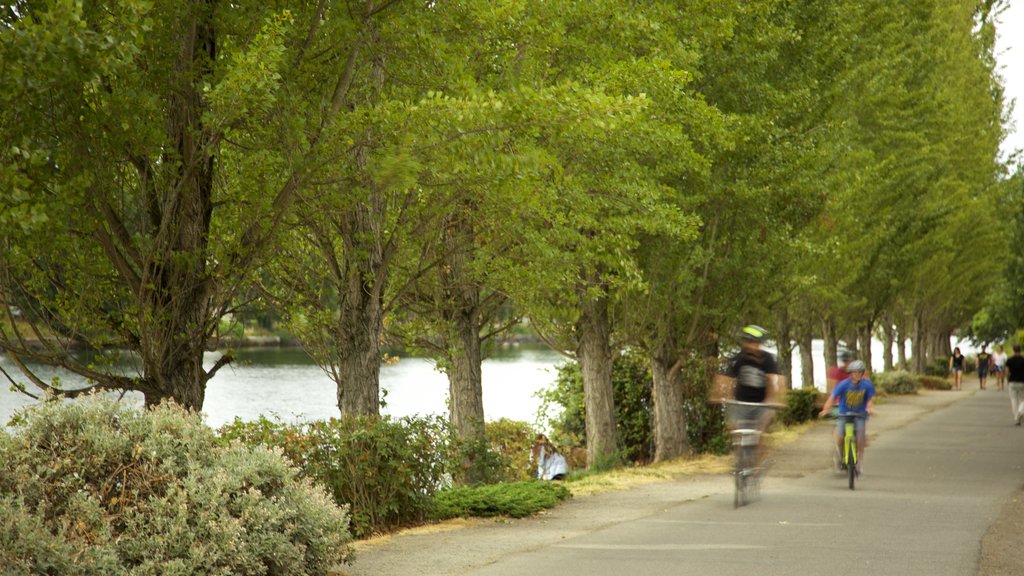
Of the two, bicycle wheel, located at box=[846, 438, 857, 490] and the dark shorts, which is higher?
the dark shorts

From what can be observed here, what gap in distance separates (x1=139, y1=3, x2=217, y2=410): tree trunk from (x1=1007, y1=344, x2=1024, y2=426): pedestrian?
22.0 m

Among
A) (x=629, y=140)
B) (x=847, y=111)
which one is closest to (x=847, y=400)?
(x=629, y=140)

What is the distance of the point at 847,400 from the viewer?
15328 millimetres

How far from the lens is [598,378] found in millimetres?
20438

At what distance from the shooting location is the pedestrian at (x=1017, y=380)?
27.3 m

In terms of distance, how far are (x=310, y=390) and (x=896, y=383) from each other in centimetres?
2200

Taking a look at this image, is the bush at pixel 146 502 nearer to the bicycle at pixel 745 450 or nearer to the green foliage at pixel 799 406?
the bicycle at pixel 745 450

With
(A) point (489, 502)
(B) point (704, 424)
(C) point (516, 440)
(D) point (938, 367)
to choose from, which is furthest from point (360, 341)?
(D) point (938, 367)

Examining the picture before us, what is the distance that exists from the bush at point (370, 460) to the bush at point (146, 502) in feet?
6.62

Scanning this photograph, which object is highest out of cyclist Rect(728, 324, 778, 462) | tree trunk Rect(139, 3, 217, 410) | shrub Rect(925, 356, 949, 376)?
tree trunk Rect(139, 3, 217, 410)

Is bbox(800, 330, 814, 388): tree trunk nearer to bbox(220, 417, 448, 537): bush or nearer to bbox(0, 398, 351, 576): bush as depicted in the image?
bbox(220, 417, 448, 537): bush

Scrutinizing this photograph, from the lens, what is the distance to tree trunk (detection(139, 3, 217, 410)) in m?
9.75

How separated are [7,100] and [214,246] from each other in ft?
9.27

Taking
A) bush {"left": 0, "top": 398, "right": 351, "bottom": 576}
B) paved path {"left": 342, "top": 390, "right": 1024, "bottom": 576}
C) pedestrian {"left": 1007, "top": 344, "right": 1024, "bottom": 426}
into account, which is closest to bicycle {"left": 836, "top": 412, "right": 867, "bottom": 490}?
paved path {"left": 342, "top": 390, "right": 1024, "bottom": 576}
